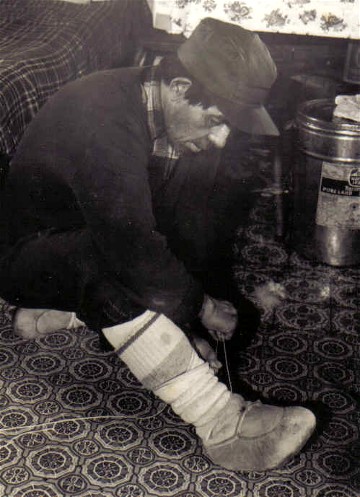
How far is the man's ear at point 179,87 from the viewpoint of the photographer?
4.95 ft

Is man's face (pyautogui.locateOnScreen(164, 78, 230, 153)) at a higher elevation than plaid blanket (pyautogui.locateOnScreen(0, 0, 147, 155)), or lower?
higher

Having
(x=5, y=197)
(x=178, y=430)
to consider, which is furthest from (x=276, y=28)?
(x=178, y=430)

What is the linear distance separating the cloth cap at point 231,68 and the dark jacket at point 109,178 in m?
0.16

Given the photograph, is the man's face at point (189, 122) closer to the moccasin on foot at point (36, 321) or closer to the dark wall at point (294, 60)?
the moccasin on foot at point (36, 321)

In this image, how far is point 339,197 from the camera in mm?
2303

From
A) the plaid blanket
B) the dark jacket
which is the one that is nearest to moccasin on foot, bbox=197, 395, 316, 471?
the dark jacket

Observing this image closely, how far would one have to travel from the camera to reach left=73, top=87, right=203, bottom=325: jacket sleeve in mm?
1370

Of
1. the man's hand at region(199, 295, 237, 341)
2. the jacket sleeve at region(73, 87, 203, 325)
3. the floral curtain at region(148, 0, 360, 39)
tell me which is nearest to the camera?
the jacket sleeve at region(73, 87, 203, 325)

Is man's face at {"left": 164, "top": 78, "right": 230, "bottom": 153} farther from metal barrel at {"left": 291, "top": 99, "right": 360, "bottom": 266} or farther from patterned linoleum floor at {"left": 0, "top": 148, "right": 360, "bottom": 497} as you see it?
metal barrel at {"left": 291, "top": 99, "right": 360, "bottom": 266}

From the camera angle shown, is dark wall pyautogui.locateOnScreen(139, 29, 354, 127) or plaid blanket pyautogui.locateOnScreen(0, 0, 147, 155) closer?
plaid blanket pyautogui.locateOnScreen(0, 0, 147, 155)

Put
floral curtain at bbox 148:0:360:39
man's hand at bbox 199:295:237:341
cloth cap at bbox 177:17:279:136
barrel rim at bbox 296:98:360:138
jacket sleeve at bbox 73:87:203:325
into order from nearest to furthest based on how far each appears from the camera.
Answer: jacket sleeve at bbox 73:87:203:325 → cloth cap at bbox 177:17:279:136 → man's hand at bbox 199:295:237:341 → barrel rim at bbox 296:98:360:138 → floral curtain at bbox 148:0:360:39

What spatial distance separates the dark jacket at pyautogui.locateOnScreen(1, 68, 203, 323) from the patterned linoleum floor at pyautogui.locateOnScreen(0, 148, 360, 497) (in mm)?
357

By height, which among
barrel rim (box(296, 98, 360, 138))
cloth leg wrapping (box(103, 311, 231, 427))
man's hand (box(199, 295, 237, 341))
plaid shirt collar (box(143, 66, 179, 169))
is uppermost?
plaid shirt collar (box(143, 66, 179, 169))

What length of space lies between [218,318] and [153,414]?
12.7 inches
